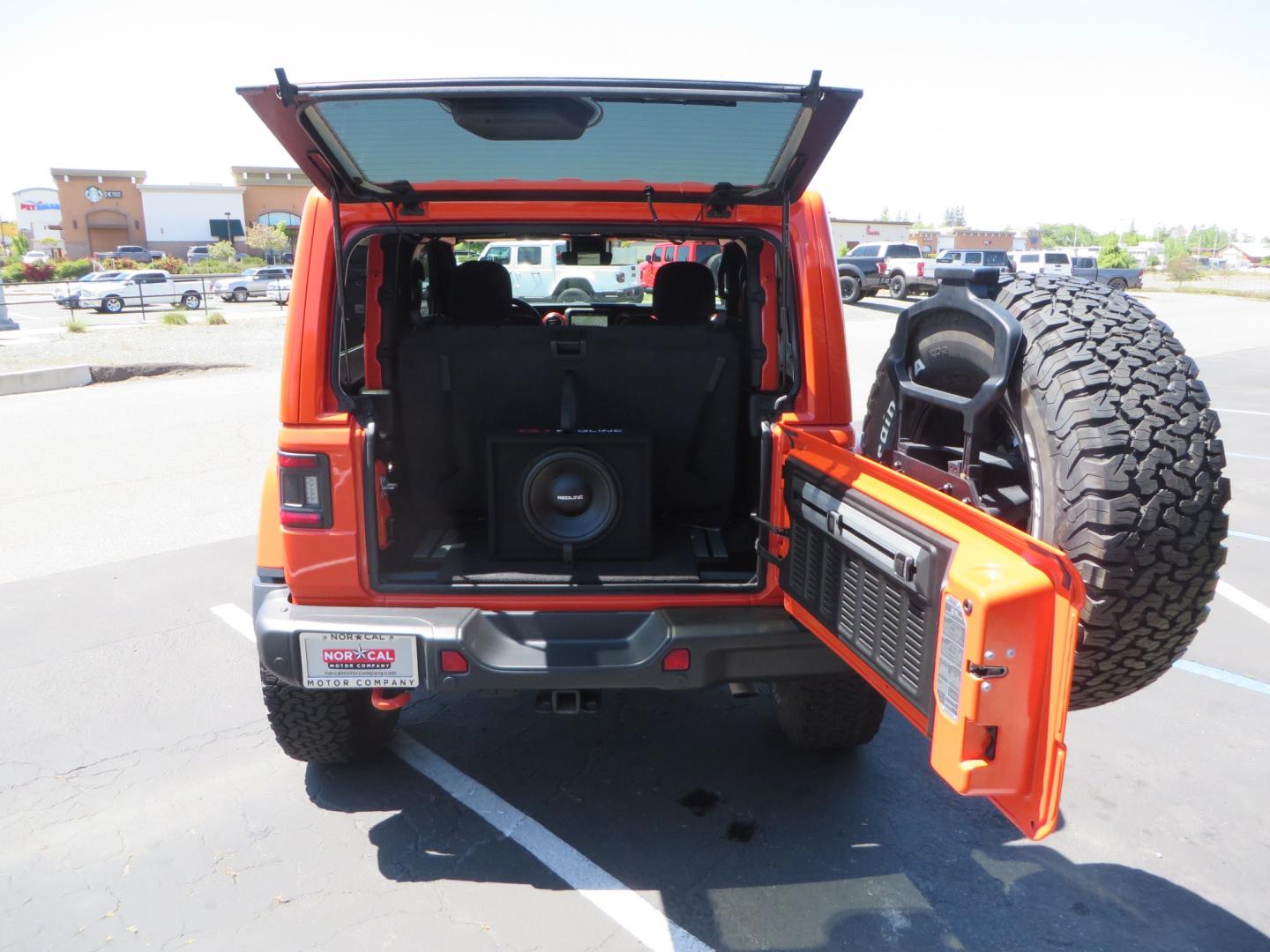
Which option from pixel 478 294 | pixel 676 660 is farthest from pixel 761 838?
pixel 478 294

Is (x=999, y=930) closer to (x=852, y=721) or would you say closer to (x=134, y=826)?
(x=852, y=721)

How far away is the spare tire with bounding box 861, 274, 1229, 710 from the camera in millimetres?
2123

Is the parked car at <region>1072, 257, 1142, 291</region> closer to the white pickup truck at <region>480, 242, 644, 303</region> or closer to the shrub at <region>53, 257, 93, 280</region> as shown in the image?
the white pickup truck at <region>480, 242, 644, 303</region>

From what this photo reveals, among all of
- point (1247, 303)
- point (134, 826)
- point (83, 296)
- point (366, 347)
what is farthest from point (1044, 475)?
point (1247, 303)

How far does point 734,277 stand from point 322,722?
2478 mm

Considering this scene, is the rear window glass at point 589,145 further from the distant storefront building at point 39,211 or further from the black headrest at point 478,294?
the distant storefront building at point 39,211

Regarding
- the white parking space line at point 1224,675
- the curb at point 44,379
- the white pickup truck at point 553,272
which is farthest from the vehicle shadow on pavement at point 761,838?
the curb at point 44,379

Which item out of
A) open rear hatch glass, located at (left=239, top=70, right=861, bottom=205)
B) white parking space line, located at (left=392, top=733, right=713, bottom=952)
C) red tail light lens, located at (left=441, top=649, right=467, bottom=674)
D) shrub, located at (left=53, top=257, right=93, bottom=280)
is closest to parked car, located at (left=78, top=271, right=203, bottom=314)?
shrub, located at (left=53, top=257, right=93, bottom=280)

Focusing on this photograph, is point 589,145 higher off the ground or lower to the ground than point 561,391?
higher

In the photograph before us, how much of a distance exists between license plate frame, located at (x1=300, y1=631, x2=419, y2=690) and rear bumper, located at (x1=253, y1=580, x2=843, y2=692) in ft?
0.07

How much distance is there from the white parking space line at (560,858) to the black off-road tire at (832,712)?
914 millimetres

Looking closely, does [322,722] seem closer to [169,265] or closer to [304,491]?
[304,491]

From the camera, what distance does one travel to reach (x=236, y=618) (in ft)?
16.0

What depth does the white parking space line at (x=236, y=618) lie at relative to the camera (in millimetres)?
4707
